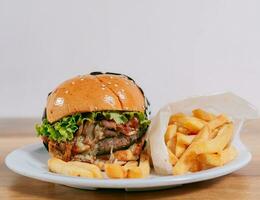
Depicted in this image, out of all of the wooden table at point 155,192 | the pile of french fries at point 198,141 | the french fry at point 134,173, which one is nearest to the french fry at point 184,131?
the pile of french fries at point 198,141

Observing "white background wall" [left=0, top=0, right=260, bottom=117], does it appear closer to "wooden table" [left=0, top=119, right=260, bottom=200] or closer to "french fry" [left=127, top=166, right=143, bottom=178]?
"wooden table" [left=0, top=119, right=260, bottom=200]

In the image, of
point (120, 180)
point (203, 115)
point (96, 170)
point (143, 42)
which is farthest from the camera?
point (143, 42)

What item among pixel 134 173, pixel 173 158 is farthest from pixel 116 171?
pixel 173 158


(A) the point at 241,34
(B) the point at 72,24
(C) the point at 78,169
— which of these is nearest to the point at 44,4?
(B) the point at 72,24

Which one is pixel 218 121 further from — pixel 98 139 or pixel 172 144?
pixel 98 139

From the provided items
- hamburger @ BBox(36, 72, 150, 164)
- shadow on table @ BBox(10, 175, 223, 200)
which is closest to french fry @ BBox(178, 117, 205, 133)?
hamburger @ BBox(36, 72, 150, 164)

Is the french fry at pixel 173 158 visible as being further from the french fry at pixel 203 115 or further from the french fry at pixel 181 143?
the french fry at pixel 203 115
